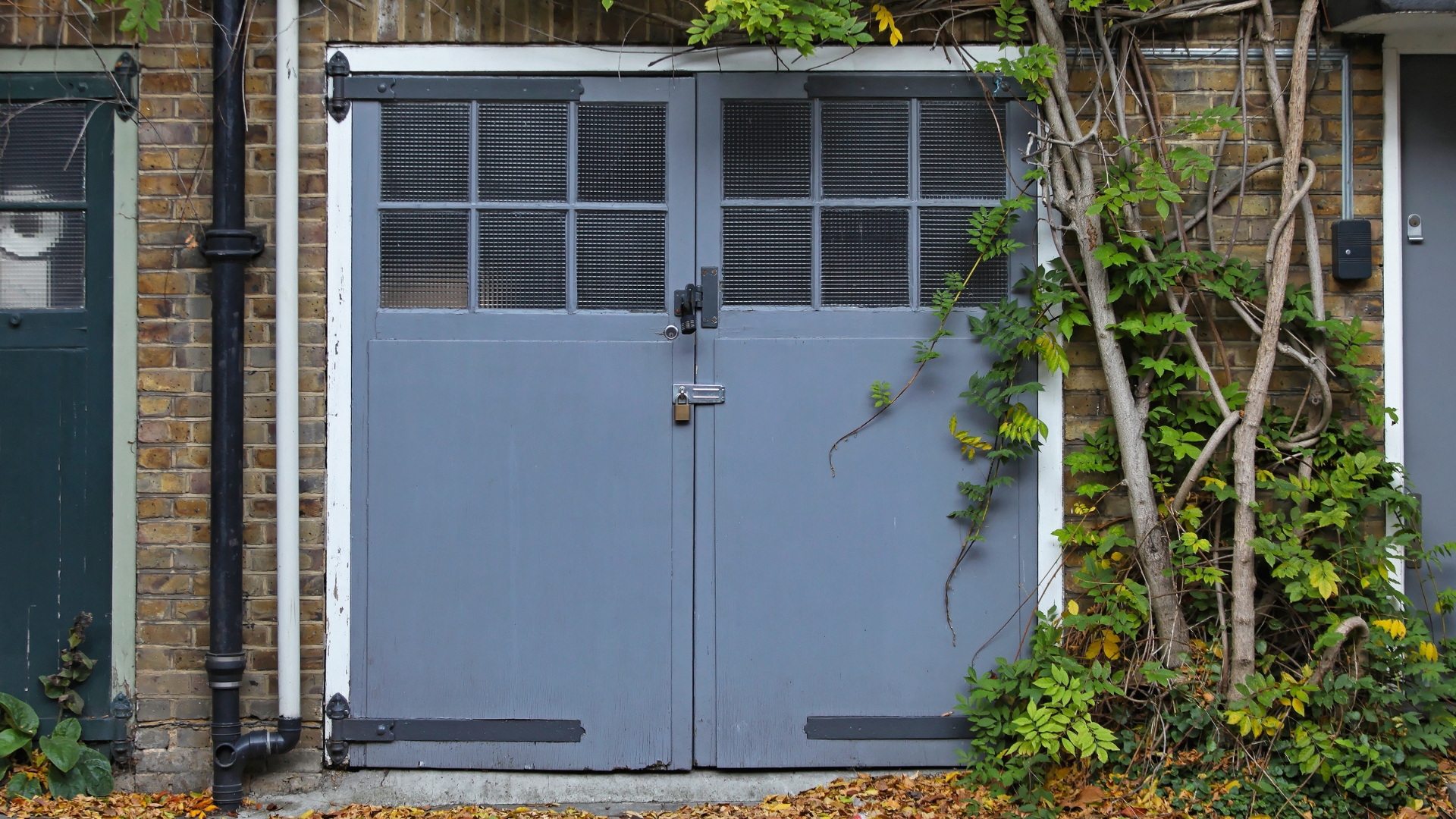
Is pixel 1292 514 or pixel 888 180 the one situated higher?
pixel 888 180

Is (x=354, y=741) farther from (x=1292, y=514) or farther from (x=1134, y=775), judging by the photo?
(x=1292, y=514)

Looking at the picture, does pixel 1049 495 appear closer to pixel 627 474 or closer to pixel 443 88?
pixel 627 474

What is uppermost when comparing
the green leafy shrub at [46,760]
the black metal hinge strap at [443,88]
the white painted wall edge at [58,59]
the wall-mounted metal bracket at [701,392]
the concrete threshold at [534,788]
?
the white painted wall edge at [58,59]

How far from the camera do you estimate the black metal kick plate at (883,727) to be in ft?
11.1

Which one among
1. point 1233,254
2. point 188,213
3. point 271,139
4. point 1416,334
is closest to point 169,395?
point 188,213

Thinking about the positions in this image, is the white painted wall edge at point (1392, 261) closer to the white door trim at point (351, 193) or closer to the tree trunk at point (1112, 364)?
the tree trunk at point (1112, 364)

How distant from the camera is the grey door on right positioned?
3441 mm

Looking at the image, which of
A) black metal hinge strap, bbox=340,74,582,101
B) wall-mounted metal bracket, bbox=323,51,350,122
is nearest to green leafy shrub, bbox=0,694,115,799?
wall-mounted metal bracket, bbox=323,51,350,122

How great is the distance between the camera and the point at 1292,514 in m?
3.23

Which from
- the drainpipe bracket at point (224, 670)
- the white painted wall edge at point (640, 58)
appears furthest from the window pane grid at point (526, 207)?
the drainpipe bracket at point (224, 670)

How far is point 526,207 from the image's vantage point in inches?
134

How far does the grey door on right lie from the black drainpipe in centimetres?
417

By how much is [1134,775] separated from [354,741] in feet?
8.89

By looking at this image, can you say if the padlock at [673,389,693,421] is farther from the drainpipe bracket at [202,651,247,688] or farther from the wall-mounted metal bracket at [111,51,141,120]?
the wall-mounted metal bracket at [111,51,141,120]
